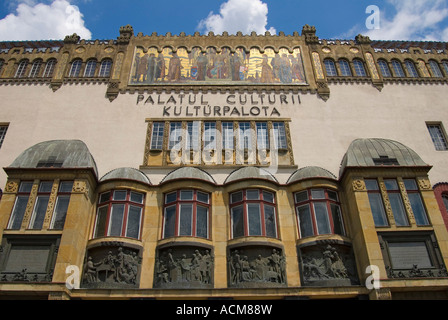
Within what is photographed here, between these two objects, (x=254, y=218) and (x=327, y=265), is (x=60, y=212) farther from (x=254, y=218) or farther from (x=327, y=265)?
(x=327, y=265)

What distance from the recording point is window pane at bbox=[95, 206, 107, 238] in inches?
770

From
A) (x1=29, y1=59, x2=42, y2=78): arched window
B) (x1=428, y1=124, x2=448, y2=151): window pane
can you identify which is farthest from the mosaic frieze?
(x1=428, y1=124, x2=448, y2=151): window pane

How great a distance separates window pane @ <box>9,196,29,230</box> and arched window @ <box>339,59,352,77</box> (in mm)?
21991

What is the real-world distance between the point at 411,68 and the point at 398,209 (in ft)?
46.3

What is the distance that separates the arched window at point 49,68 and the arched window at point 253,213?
656 inches

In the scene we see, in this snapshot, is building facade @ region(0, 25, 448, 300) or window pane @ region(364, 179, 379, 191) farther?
window pane @ region(364, 179, 379, 191)

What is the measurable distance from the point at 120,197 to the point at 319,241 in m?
10.2

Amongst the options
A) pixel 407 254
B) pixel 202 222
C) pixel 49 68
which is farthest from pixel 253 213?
pixel 49 68

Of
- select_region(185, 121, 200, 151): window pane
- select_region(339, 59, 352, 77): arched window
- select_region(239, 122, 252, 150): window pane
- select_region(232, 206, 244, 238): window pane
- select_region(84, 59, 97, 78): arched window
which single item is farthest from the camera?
select_region(339, 59, 352, 77): arched window

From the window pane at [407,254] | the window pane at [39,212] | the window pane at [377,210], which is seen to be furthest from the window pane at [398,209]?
the window pane at [39,212]

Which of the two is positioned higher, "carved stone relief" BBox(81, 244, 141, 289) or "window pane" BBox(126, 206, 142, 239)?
"window pane" BBox(126, 206, 142, 239)

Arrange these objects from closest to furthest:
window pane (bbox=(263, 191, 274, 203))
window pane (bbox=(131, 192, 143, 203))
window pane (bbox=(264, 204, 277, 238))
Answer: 1. window pane (bbox=(264, 204, 277, 238))
2. window pane (bbox=(131, 192, 143, 203))
3. window pane (bbox=(263, 191, 274, 203))

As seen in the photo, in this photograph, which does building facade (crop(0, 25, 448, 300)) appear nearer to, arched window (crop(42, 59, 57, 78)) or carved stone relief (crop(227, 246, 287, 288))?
carved stone relief (crop(227, 246, 287, 288))
